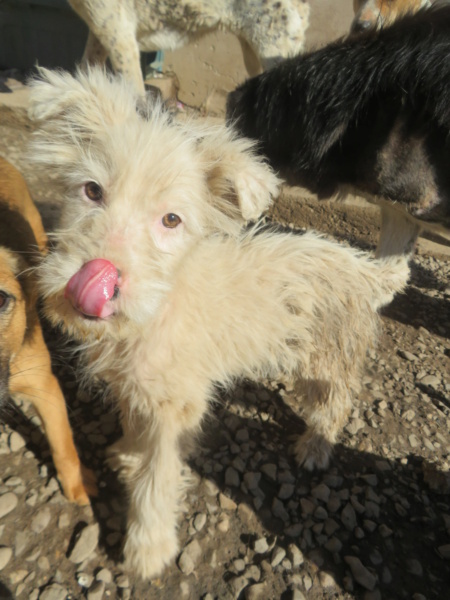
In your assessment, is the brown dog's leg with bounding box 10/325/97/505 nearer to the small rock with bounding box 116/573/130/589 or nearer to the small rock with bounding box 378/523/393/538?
the small rock with bounding box 116/573/130/589

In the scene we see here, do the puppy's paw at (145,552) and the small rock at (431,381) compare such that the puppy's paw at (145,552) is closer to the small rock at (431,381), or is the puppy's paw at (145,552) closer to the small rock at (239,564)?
the small rock at (239,564)

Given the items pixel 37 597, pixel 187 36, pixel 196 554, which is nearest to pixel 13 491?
pixel 37 597

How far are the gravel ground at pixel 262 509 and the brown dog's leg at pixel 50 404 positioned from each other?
0.30 ft

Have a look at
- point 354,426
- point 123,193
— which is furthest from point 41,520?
point 354,426

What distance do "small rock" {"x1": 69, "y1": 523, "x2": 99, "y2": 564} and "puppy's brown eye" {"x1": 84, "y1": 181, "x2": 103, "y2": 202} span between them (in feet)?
4.69

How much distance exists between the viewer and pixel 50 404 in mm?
1838

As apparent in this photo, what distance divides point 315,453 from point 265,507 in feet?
1.29

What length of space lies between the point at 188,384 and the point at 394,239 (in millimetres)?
2126

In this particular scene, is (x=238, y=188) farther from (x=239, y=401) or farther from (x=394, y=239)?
(x=394, y=239)

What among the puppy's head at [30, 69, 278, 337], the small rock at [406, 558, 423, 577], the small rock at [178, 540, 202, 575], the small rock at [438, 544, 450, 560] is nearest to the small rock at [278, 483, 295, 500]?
the small rock at [178, 540, 202, 575]

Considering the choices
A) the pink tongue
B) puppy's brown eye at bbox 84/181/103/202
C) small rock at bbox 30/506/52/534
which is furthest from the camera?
small rock at bbox 30/506/52/534

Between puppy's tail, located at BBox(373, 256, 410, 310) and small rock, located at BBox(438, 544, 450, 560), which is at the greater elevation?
puppy's tail, located at BBox(373, 256, 410, 310)

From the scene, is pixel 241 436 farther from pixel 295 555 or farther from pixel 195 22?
pixel 195 22

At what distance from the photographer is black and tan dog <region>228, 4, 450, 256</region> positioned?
2355 mm
